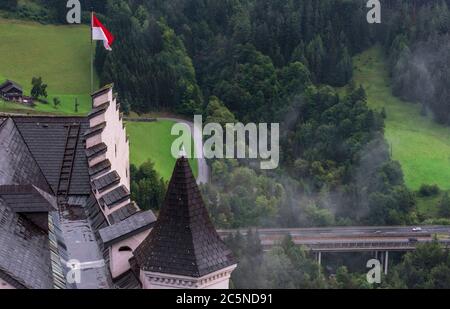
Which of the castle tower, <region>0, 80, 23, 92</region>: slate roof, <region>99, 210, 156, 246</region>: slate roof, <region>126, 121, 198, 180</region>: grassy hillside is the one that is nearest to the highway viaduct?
<region>126, 121, 198, 180</region>: grassy hillside

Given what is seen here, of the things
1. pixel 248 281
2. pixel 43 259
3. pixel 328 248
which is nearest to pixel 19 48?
pixel 328 248

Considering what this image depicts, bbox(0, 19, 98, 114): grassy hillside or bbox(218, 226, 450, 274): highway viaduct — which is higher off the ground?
bbox(0, 19, 98, 114): grassy hillside

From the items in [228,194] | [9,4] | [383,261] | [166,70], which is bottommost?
[383,261]

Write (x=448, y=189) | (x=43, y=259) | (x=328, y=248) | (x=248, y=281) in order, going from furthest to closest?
(x=448, y=189)
(x=328, y=248)
(x=248, y=281)
(x=43, y=259)

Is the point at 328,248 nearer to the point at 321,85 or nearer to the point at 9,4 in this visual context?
the point at 321,85

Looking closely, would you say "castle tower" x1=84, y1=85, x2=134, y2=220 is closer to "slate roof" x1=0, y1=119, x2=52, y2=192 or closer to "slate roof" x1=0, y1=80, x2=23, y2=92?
"slate roof" x1=0, y1=119, x2=52, y2=192

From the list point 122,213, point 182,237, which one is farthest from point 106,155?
point 182,237
